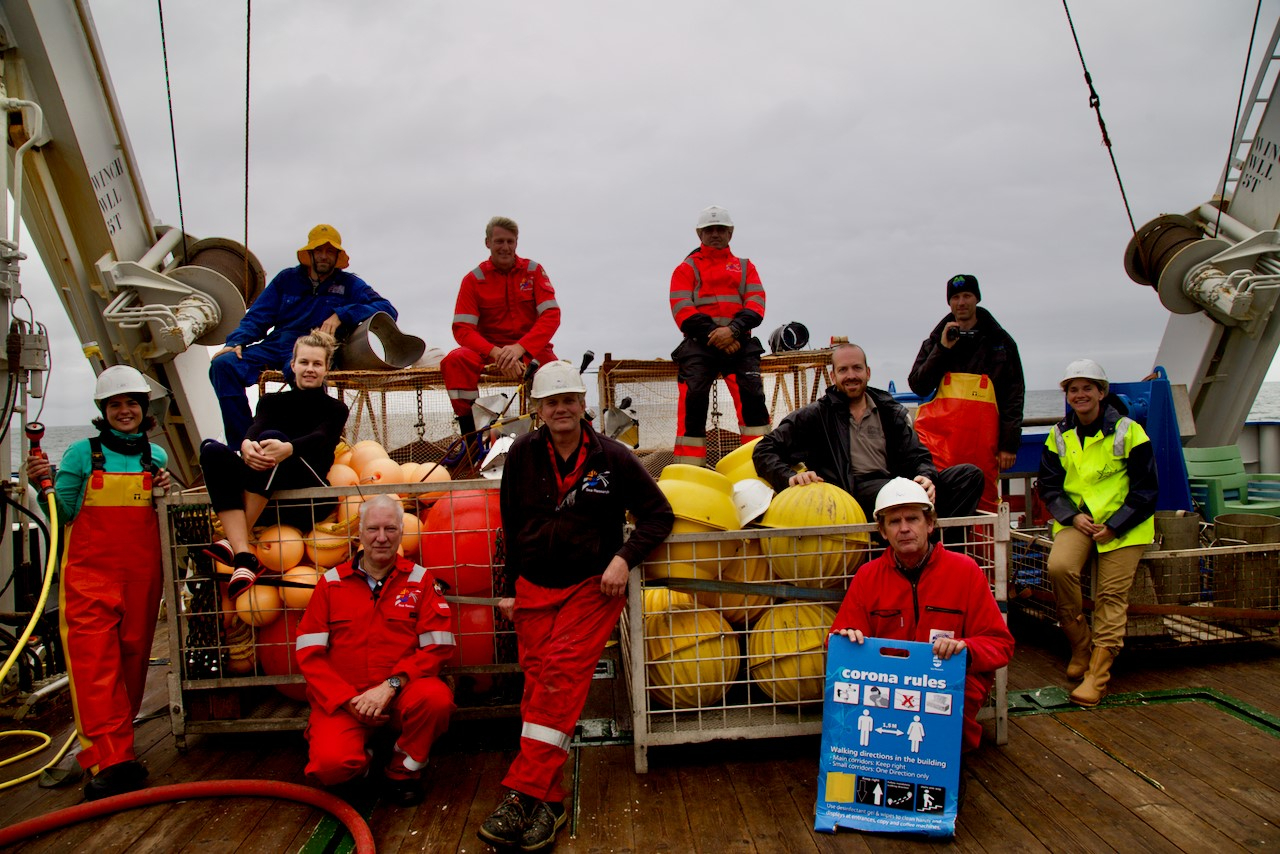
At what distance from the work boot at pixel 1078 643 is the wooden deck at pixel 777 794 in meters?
0.23

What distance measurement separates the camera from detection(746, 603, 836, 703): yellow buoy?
126 inches

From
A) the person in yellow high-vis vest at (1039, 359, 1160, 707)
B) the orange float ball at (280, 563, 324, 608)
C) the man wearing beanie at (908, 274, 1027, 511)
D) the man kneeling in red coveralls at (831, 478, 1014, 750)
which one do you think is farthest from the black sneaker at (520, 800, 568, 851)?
the man wearing beanie at (908, 274, 1027, 511)

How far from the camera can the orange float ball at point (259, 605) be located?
3.50 metres

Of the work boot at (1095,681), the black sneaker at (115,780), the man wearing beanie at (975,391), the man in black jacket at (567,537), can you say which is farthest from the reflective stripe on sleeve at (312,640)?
the man wearing beanie at (975,391)

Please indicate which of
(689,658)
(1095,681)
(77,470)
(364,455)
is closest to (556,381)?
(689,658)

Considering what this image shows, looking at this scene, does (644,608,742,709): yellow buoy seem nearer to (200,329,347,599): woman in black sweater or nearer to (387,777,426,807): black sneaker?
(387,777,426,807): black sneaker

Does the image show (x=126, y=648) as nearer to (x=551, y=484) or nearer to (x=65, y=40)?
(x=551, y=484)

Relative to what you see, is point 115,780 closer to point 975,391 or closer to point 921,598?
point 921,598

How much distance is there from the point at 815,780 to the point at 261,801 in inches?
88.0

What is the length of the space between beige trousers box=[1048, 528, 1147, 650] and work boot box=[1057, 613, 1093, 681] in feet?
0.12

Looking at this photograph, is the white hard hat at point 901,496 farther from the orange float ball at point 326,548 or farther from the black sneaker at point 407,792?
the orange float ball at point 326,548

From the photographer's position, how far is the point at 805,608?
129 inches

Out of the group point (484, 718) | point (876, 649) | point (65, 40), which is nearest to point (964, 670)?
point (876, 649)

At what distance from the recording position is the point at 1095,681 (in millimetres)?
3785
